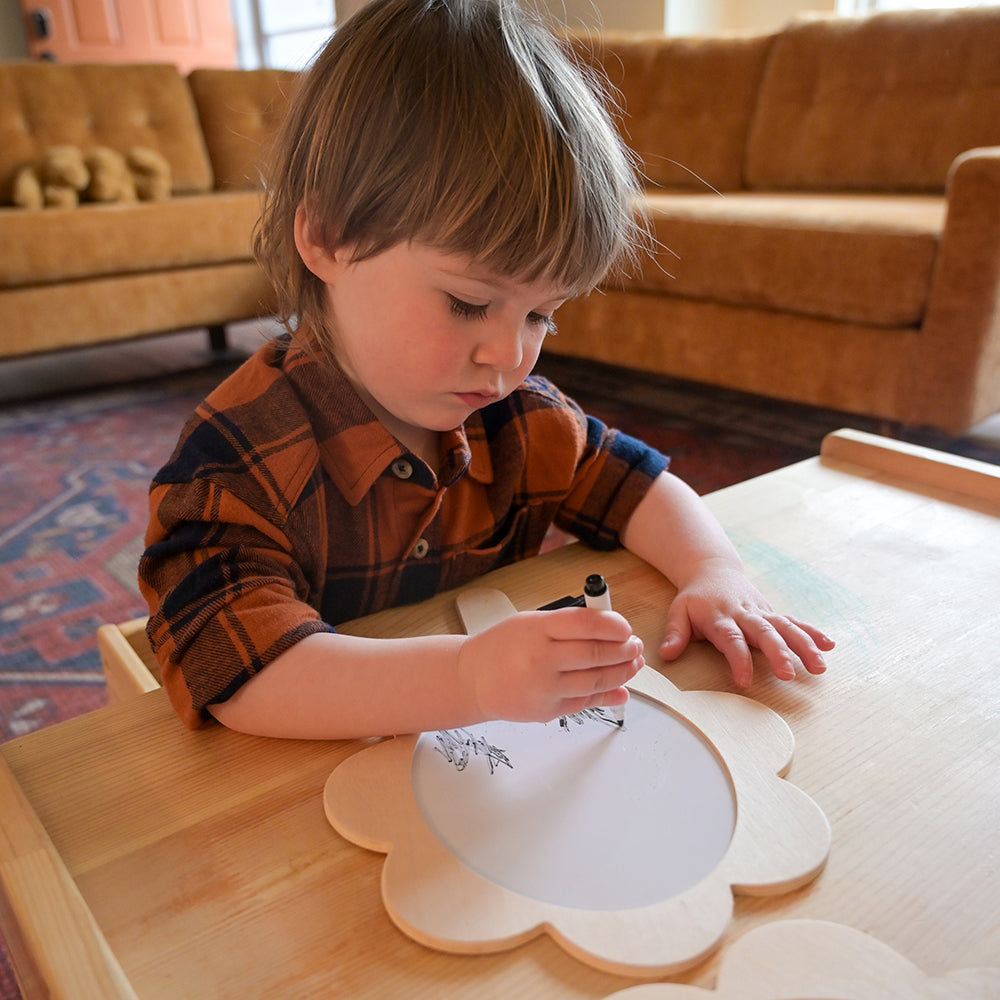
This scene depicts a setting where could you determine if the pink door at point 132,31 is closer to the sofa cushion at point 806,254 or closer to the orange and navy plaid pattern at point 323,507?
the sofa cushion at point 806,254

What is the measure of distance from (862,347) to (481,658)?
1372 millimetres

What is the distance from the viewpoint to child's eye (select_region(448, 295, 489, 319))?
0.52 meters

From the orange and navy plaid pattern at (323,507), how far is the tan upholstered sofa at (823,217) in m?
0.99

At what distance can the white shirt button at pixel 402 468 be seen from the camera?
0.62 m

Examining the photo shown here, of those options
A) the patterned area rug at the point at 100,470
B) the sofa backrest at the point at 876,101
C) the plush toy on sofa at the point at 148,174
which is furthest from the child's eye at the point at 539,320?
the plush toy on sofa at the point at 148,174

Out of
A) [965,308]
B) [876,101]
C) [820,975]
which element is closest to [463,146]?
[820,975]

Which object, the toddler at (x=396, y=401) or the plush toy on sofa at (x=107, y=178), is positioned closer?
the toddler at (x=396, y=401)

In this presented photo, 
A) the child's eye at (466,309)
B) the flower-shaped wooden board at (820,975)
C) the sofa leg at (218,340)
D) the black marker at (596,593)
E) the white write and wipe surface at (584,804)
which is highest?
the child's eye at (466,309)

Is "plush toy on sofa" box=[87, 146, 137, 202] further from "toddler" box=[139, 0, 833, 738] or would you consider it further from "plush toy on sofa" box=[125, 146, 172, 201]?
"toddler" box=[139, 0, 833, 738]

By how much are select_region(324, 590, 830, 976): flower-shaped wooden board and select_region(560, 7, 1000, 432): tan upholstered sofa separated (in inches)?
48.1

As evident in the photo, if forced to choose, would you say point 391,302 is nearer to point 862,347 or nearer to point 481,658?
point 481,658

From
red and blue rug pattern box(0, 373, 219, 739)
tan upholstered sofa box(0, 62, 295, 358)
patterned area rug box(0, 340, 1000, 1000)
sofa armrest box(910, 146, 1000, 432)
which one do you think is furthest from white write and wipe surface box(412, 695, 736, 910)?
tan upholstered sofa box(0, 62, 295, 358)

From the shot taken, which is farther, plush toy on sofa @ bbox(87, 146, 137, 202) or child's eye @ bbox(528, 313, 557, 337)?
plush toy on sofa @ bbox(87, 146, 137, 202)

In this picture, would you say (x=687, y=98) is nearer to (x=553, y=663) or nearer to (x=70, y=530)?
(x=70, y=530)
